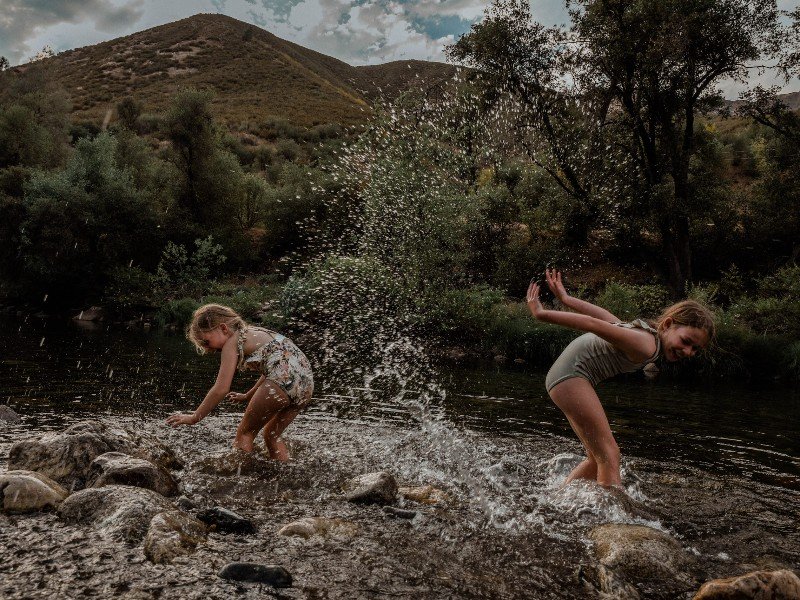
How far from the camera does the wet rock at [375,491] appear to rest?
585cm

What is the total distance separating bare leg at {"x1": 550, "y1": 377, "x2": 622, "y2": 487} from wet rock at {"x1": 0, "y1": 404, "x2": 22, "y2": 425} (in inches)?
332

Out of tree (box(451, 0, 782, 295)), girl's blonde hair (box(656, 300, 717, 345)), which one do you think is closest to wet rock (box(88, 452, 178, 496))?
girl's blonde hair (box(656, 300, 717, 345))

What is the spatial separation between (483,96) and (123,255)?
25.3 m

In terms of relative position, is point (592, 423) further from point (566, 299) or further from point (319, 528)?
point (319, 528)

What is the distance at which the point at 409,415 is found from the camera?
1131cm

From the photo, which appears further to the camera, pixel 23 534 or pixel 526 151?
pixel 526 151

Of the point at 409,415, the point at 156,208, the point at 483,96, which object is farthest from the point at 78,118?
the point at 409,415

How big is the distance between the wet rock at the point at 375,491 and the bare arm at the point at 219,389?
190 cm

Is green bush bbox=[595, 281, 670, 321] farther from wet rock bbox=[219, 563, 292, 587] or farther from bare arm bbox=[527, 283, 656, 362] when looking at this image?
wet rock bbox=[219, 563, 292, 587]

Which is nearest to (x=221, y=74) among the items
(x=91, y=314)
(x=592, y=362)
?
(x=91, y=314)

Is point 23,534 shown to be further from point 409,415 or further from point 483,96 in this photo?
point 483,96

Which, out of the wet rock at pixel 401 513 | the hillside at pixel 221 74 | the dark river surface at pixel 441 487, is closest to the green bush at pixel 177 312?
the dark river surface at pixel 441 487

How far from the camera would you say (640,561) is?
14.5ft

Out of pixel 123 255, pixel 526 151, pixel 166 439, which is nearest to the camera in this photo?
pixel 166 439
